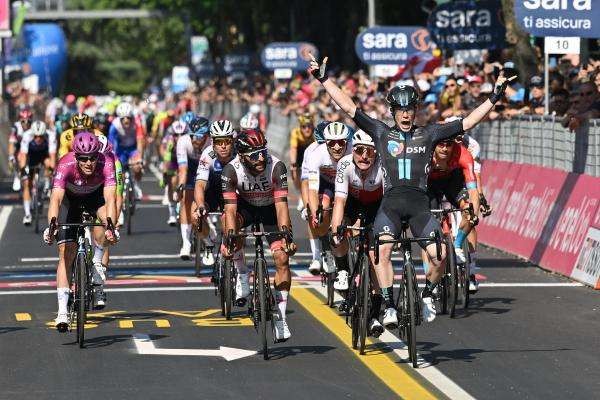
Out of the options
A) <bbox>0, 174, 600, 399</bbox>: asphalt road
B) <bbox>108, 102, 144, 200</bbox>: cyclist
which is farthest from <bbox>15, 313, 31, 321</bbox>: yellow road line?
<bbox>108, 102, 144, 200</bbox>: cyclist

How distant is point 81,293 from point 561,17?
9144 mm

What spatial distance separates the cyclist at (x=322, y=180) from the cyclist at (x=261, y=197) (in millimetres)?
2218

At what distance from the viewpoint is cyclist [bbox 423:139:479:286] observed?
16.9 meters

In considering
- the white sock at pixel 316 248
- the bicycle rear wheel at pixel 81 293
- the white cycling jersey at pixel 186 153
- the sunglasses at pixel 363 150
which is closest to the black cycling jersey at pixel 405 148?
the sunglasses at pixel 363 150

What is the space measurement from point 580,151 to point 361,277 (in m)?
7.72

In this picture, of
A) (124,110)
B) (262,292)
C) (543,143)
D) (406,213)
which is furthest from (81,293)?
(124,110)

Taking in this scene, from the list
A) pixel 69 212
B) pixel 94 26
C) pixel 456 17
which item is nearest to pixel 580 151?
pixel 69 212

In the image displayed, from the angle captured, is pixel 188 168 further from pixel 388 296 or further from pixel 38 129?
pixel 388 296

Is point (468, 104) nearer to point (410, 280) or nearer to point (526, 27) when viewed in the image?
point (526, 27)

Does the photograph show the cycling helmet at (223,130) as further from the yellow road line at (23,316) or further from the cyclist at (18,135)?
the cyclist at (18,135)

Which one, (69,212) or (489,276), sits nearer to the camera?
(69,212)

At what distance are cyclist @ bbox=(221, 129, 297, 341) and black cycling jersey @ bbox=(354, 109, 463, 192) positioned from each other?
99 cm

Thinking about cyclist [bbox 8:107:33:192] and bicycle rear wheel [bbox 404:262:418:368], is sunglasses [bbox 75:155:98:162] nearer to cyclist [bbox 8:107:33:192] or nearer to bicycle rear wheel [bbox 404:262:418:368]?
bicycle rear wheel [bbox 404:262:418:368]

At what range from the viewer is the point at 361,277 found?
1366cm
